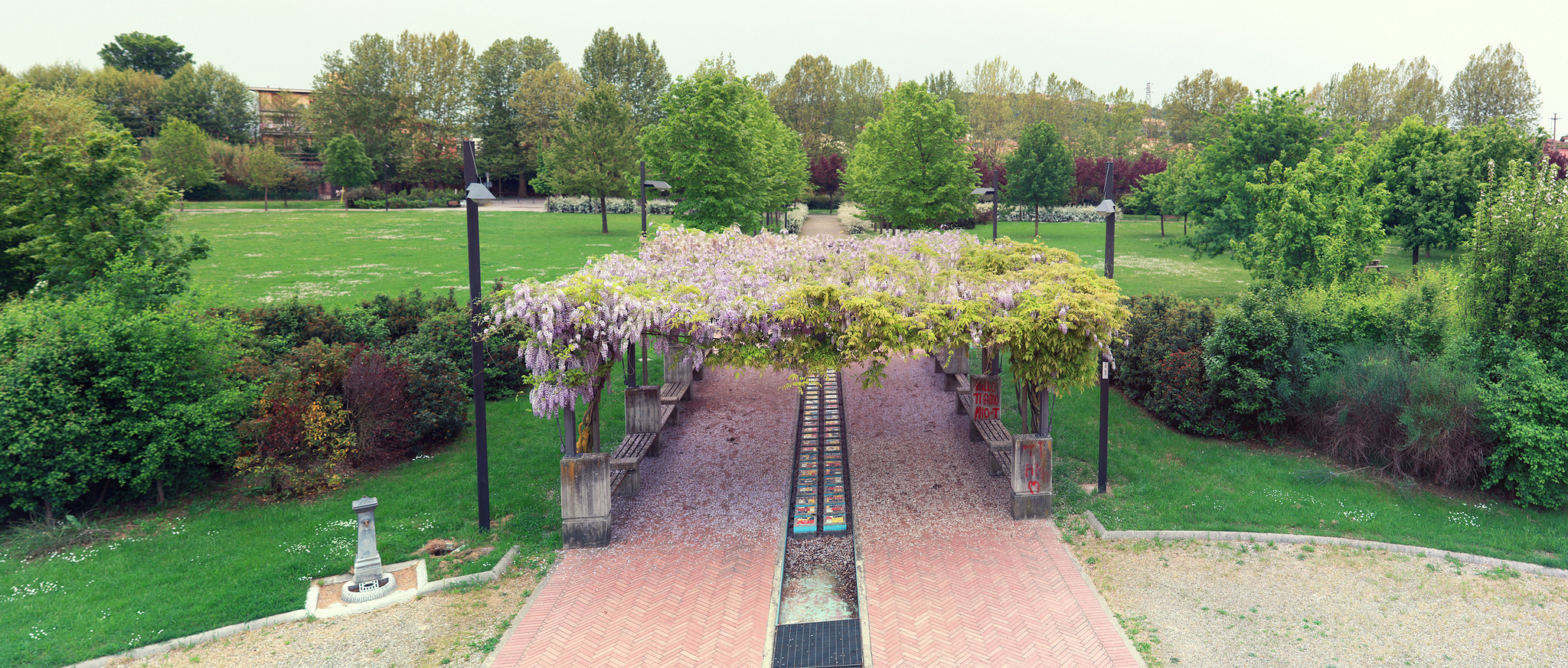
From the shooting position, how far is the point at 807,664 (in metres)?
7.51

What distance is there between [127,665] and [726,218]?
950 inches

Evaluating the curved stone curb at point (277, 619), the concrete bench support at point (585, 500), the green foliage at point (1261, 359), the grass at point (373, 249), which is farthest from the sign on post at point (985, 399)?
the grass at point (373, 249)

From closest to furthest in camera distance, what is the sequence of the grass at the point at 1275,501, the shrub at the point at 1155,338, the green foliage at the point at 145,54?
the grass at the point at 1275,501 → the shrub at the point at 1155,338 → the green foliage at the point at 145,54

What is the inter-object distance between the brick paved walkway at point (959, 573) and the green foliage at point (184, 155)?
6277 cm

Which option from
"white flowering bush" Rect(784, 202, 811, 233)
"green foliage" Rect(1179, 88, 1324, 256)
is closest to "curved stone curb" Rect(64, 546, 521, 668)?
A: "green foliage" Rect(1179, 88, 1324, 256)

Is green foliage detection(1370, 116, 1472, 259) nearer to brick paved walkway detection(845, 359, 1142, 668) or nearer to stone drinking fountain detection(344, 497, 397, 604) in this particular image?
brick paved walkway detection(845, 359, 1142, 668)

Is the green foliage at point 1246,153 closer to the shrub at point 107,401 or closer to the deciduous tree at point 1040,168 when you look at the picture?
the deciduous tree at point 1040,168

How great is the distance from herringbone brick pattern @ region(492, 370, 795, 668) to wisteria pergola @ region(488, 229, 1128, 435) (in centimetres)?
208

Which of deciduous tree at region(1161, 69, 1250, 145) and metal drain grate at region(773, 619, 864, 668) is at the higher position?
deciduous tree at region(1161, 69, 1250, 145)

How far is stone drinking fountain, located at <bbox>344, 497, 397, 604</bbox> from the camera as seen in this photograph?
8930 millimetres

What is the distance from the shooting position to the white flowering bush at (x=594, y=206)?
191ft

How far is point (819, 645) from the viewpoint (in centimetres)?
786

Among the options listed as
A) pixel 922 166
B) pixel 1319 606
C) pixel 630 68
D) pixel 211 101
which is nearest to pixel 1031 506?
pixel 1319 606

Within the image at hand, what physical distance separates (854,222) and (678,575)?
46321mm
